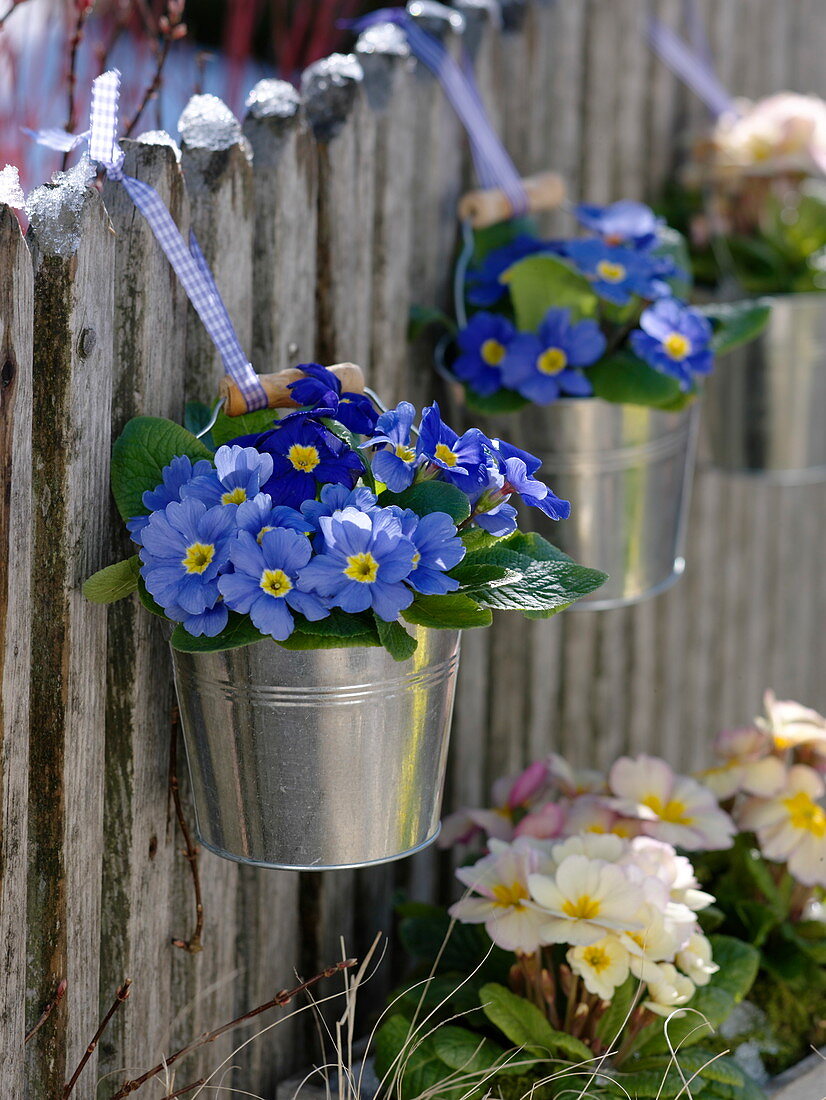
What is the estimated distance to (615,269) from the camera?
183 cm

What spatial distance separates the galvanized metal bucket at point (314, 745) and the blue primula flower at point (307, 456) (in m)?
0.16

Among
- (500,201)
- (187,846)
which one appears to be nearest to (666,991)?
(187,846)

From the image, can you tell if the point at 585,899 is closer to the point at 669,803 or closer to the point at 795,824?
the point at 669,803

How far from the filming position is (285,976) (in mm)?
1850

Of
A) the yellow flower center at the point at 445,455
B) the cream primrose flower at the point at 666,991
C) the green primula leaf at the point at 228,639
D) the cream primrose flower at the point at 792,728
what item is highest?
the yellow flower center at the point at 445,455

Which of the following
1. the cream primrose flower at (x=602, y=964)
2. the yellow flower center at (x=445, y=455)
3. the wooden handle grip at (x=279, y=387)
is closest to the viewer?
the yellow flower center at (x=445, y=455)

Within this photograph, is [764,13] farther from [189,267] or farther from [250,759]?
[250,759]

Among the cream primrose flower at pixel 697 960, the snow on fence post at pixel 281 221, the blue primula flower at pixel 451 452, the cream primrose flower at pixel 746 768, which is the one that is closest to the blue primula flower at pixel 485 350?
the snow on fence post at pixel 281 221

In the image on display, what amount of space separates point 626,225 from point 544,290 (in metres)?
0.25

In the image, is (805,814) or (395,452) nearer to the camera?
(395,452)

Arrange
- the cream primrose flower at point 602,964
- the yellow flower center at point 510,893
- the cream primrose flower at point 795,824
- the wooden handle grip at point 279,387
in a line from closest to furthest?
1. the wooden handle grip at point 279,387
2. the cream primrose flower at point 602,964
3. the yellow flower center at point 510,893
4. the cream primrose flower at point 795,824

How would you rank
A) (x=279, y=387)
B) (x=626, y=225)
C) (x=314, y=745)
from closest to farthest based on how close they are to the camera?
(x=314, y=745), (x=279, y=387), (x=626, y=225)

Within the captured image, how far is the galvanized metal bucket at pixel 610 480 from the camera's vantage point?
185 cm

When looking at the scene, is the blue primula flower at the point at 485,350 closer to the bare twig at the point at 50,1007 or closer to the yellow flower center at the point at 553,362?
→ the yellow flower center at the point at 553,362
